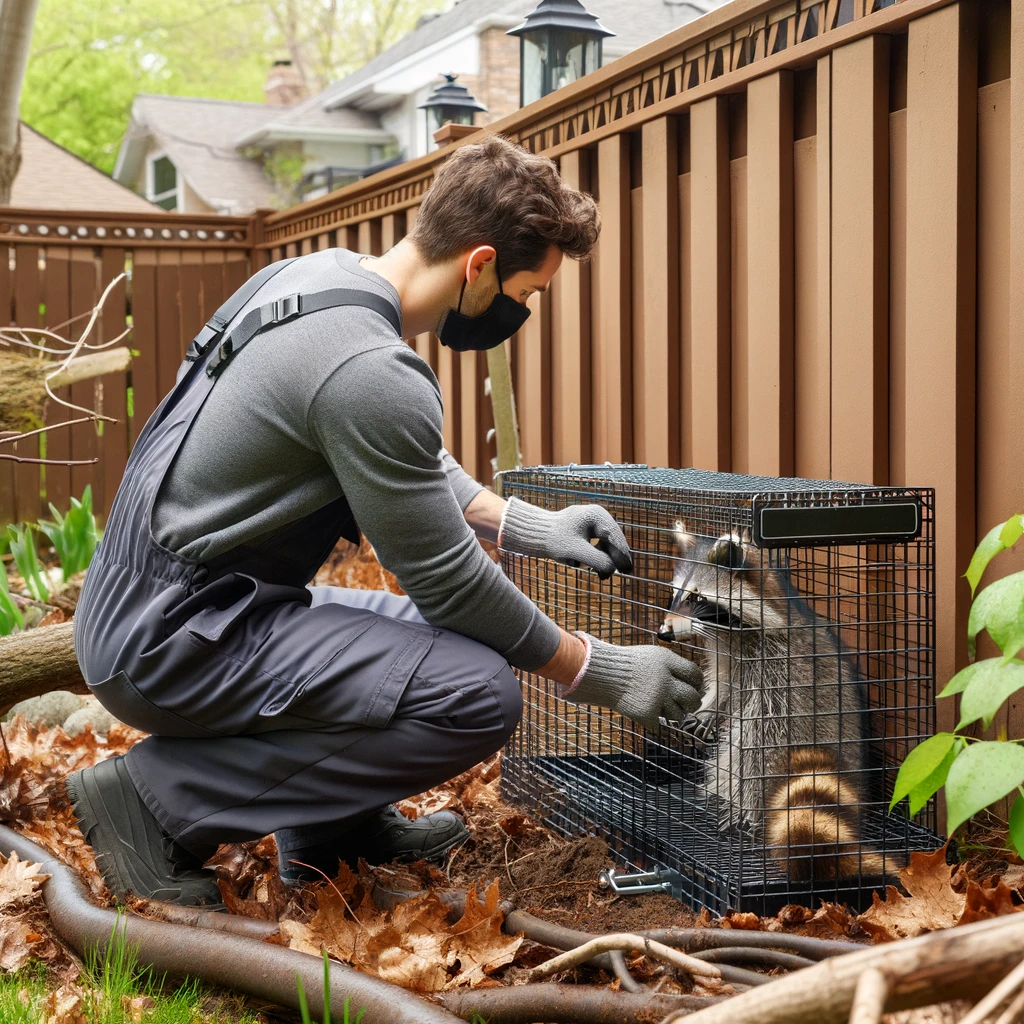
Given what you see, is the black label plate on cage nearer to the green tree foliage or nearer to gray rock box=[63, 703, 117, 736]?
gray rock box=[63, 703, 117, 736]

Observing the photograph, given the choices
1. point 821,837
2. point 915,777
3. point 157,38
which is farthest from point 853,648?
point 157,38

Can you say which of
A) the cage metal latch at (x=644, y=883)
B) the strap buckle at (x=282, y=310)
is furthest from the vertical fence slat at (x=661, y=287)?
the strap buckle at (x=282, y=310)

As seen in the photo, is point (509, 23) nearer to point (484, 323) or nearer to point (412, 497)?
point (484, 323)

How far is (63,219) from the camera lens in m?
7.43

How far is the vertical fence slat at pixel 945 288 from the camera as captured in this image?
2723mm

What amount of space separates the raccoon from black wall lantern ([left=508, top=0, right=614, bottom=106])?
4048mm

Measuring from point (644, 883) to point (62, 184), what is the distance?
22.3 metres

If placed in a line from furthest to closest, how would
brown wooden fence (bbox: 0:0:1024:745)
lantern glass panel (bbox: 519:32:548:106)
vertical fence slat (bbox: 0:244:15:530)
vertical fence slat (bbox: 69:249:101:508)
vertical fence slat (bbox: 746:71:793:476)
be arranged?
1. vertical fence slat (bbox: 69:249:101:508)
2. vertical fence slat (bbox: 0:244:15:530)
3. lantern glass panel (bbox: 519:32:548:106)
4. vertical fence slat (bbox: 746:71:793:476)
5. brown wooden fence (bbox: 0:0:1024:745)

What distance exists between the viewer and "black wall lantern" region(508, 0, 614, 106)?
6.02m

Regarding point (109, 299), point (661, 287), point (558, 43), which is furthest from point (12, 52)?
point (661, 287)

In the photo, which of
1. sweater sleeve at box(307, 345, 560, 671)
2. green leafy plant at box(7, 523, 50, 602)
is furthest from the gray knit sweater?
green leafy plant at box(7, 523, 50, 602)

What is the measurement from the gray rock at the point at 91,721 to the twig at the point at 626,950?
2485 millimetres

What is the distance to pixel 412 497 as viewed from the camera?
2.30m

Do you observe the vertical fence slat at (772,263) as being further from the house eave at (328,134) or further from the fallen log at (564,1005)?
the house eave at (328,134)
